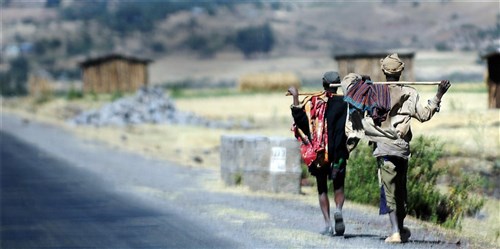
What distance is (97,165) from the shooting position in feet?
78.2

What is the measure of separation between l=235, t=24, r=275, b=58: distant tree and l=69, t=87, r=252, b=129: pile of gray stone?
10046 cm

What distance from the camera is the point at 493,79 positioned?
114 feet

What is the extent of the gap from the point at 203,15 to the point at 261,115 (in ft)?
409

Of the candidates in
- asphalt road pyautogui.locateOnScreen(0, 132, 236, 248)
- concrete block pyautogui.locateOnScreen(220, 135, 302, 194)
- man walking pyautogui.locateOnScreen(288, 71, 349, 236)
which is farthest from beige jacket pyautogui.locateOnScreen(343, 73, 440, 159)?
concrete block pyautogui.locateOnScreen(220, 135, 302, 194)

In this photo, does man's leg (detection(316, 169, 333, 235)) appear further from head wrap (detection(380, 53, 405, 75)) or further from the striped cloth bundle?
head wrap (detection(380, 53, 405, 75))

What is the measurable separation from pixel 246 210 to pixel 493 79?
70.1 ft

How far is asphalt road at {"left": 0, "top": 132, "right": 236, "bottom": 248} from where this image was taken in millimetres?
12414

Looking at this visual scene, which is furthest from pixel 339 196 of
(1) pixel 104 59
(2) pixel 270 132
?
(1) pixel 104 59

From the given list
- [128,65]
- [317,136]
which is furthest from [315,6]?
[317,136]

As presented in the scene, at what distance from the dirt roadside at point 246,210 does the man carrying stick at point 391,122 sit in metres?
0.58

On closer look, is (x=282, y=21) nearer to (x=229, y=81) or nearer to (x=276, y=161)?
(x=229, y=81)

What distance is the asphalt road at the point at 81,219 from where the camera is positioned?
489 inches

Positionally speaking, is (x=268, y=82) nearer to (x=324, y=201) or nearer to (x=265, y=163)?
(x=265, y=163)

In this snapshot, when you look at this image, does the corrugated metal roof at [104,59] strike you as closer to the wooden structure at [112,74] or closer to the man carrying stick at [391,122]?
the wooden structure at [112,74]
